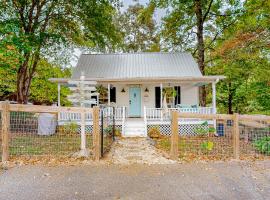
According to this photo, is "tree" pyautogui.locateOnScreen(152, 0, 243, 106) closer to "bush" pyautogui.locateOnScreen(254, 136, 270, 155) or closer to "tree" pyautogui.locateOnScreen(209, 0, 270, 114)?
"tree" pyautogui.locateOnScreen(209, 0, 270, 114)

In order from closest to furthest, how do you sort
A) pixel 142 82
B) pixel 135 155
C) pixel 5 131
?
1. pixel 5 131
2. pixel 135 155
3. pixel 142 82

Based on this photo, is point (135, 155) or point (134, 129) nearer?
point (135, 155)

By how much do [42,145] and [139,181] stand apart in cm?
359

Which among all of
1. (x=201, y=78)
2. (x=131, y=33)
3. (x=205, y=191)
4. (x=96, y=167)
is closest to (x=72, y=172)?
(x=96, y=167)

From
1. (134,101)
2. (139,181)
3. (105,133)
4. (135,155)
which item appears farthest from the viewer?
(134,101)

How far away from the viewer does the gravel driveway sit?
14.6ft

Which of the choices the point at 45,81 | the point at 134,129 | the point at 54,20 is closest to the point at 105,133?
the point at 134,129

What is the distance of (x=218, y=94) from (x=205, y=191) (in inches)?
820

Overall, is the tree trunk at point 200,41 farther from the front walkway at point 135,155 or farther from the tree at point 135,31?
the tree at point 135,31

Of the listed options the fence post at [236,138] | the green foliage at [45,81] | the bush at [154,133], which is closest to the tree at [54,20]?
the green foliage at [45,81]

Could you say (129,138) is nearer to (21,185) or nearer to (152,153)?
(152,153)

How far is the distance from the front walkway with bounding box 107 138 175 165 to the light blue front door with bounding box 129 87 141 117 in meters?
6.23

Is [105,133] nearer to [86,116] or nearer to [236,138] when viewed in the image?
[86,116]

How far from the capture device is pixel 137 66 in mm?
16188
